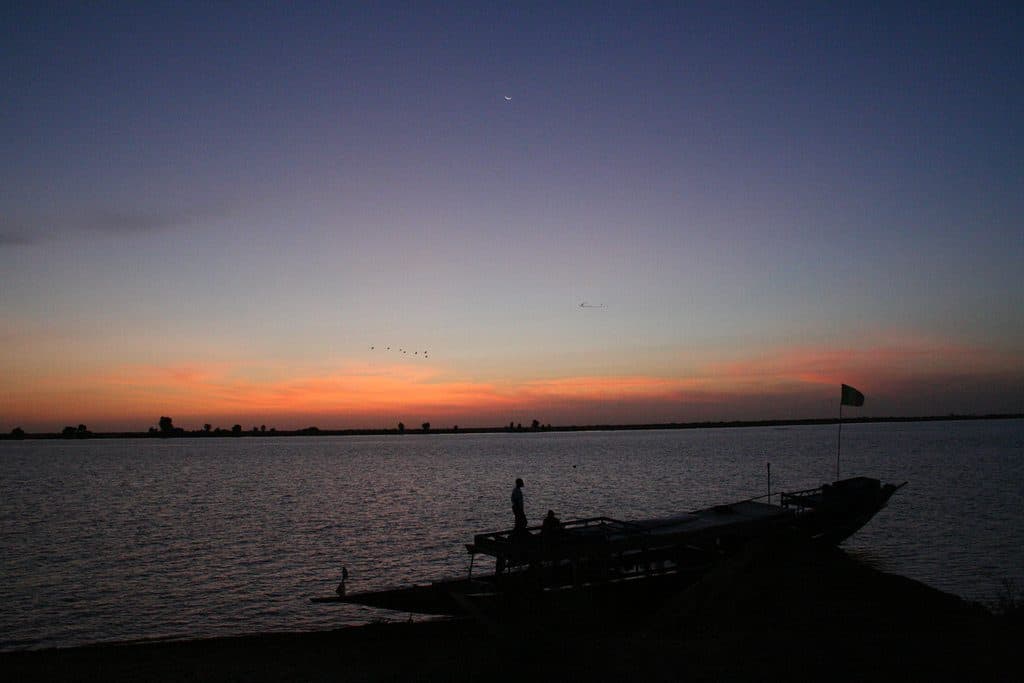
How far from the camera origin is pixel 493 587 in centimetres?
2128

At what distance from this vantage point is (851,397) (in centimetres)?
3634

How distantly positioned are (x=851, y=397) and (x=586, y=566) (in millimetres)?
20785

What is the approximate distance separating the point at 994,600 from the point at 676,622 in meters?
14.7

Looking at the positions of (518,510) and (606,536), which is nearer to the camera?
(518,510)

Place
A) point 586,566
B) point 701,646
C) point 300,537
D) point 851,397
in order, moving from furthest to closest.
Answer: point 300,537 < point 851,397 < point 586,566 < point 701,646

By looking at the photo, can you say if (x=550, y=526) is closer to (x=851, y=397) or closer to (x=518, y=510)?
(x=518, y=510)

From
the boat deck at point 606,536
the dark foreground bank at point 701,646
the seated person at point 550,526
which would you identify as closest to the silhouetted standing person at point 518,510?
the boat deck at point 606,536

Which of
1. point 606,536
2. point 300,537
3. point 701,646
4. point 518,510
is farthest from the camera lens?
point 300,537

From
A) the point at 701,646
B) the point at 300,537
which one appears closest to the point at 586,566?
the point at 701,646

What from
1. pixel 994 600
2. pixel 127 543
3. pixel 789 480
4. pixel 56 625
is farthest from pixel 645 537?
pixel 789 480

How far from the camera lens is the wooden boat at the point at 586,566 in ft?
64.8

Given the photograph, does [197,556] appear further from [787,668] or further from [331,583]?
[787,668]

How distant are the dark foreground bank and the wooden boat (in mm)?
895

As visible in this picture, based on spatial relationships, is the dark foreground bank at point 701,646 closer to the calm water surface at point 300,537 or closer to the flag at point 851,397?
the calm water surface at point 300,537
